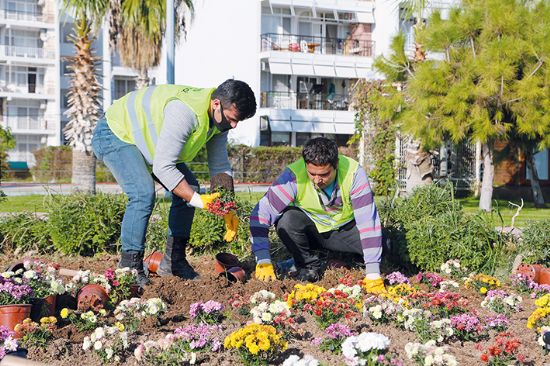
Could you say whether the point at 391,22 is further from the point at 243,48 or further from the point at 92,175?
the point at 92,175

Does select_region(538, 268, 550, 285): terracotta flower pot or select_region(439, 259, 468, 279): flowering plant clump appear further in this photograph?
select_region(439, 259, 468, 279): flowering plant clump

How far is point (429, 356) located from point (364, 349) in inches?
14.5

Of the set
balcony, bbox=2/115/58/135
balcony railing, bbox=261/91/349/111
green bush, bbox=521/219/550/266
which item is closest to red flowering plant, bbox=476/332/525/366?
green bush, bbox=521/219/550/266

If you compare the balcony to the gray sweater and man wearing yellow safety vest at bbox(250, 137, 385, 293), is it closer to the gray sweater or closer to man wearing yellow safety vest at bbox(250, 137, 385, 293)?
man wearing yellow safety vest at bbox(250, 137, 385, 293)

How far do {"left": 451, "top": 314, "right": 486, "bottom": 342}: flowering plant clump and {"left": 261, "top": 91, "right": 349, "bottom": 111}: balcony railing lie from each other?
35129mm

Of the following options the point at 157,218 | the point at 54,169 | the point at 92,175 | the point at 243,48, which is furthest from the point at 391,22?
the point at 157,218

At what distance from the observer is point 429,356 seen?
3.52 meters

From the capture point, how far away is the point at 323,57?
1560 inches

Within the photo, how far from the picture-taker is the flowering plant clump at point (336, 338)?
159 inches

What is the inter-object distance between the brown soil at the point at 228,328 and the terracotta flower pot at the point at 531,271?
0.29 meters

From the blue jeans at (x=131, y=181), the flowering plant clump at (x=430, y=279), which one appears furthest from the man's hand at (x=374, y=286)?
the blue jeans at (x=131, y=181)

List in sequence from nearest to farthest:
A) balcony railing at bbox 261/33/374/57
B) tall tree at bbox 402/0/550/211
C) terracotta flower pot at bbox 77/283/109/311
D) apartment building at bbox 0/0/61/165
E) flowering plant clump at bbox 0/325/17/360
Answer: flowering plant clump at bbox 0/325/17/360 < terracotta flower pot at bbox 77/283/109/311 < tall tree at bbox 402/0/550/211 < balcony railing at bbox 261/33/374/57 < apartment building at bbox 0/0/61/165

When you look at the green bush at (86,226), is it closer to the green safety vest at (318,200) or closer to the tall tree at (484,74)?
the green safety vest at (318,200)

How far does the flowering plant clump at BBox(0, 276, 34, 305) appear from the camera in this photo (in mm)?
4406
